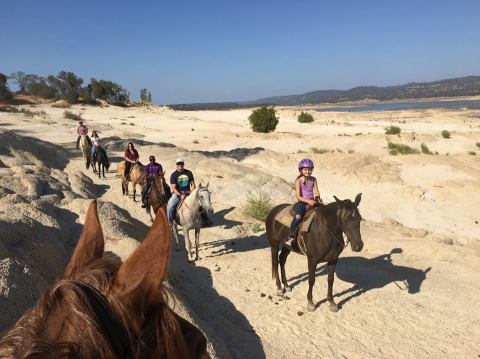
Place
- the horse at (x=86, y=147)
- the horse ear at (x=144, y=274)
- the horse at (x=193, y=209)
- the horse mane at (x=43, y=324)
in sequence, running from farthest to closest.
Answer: the horse at (x=86, y=147), the horse at (x=193, y=209), the horse ear at (x=144, y=274), the horse mane at (x=43, y=324)

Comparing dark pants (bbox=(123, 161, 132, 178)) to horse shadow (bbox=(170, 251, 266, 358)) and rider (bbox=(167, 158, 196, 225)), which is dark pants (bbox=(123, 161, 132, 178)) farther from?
horse shadow (bbox=(170, 251, 266, 358))

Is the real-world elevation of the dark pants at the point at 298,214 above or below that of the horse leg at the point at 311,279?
above

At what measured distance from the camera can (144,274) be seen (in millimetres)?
1167

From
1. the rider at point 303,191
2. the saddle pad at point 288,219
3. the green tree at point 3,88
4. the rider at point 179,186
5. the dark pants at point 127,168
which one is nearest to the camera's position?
the saddle pad at point 288,219

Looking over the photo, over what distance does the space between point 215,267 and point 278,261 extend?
6.00ft

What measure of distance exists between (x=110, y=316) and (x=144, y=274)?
0.50 feet

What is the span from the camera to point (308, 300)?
8664mm

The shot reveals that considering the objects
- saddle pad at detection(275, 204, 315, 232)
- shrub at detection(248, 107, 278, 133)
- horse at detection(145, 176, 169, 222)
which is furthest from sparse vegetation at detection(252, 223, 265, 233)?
shrub at detection(248, 107, 278, 133)

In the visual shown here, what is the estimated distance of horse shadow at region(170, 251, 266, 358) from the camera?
644 cm

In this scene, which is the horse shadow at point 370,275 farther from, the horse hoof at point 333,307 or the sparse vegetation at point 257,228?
the sparse vegetation at point 257,228

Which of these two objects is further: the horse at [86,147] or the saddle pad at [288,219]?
the horse at [86,147]

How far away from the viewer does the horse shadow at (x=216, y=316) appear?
644 cm

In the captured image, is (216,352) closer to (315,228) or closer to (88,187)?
(315,228)

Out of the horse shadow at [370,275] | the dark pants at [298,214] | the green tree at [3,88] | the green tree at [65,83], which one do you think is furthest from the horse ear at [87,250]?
the green tree at [65,83]
